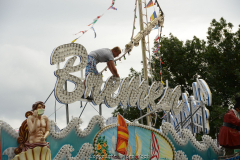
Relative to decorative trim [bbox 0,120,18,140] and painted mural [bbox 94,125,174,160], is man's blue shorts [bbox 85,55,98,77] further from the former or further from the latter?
decorative trim [bbox 0,120,18,140]

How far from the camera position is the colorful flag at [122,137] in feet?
35.3

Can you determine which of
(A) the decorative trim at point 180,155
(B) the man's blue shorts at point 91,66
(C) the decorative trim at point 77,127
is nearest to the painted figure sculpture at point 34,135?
(C) the decorative trim at point 77,127

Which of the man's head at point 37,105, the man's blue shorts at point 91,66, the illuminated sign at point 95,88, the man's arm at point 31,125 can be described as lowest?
the man's arm at point 31,125

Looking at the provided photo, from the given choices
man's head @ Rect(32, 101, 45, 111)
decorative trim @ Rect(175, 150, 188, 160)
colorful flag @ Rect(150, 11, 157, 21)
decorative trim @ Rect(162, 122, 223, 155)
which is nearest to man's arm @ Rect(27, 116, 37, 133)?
man's head @ Rect(32, 101, 45, 111)

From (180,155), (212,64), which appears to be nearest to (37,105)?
(180,155)

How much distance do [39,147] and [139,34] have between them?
7227 mm

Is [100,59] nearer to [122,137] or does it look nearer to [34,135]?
[122,137]

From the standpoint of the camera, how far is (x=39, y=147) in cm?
895

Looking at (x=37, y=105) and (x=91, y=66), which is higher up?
(x=91, y=66)

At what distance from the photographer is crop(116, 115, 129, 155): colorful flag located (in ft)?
35.3

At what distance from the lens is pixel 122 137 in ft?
35.6

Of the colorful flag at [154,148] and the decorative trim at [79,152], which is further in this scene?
the colorful flag at [154,148]

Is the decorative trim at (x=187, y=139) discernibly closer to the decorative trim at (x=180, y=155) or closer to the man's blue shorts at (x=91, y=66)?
the decorative trim at (x=180, y=155)

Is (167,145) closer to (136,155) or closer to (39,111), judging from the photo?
(136,155)
